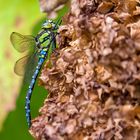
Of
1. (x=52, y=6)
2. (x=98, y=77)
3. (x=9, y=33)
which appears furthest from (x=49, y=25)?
(x=98, y=77)

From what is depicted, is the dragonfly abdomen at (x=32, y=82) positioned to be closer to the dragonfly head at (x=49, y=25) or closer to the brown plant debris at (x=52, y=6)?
the dragonfly head at (x=49, y=25)

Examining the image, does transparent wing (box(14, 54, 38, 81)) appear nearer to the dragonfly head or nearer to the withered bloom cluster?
the dragonfly head

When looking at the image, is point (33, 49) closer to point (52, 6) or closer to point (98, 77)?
point (52, 6)

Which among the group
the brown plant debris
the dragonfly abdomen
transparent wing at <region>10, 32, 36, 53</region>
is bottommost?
the dragonfly abdomen

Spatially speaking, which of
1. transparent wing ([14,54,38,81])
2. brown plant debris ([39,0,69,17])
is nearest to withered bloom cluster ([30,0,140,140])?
brown plant debris ([39,0,69,17])

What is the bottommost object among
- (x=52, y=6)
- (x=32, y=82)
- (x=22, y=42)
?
(x=32, y=82)
